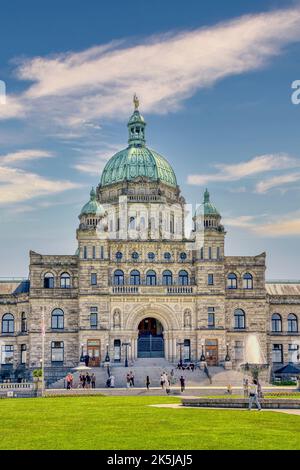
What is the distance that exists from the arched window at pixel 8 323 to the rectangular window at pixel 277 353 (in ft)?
98.0

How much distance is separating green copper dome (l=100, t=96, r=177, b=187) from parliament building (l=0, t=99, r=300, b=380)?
7165 millimetres

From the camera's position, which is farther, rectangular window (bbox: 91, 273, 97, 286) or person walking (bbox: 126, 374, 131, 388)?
rectangular window (bbox: 91, 273, 97, 286)

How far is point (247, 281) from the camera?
92.3 m

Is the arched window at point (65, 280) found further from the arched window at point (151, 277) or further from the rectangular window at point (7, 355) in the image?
the rectangular window at point (7, 355)

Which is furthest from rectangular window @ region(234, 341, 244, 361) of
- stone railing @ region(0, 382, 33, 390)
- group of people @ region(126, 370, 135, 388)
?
stone railing @ region(0, 382, 33, 390)

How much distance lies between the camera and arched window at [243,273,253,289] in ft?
303

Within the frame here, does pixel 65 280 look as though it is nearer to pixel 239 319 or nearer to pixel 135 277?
pixel 135 277

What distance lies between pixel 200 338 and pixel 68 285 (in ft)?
51.3

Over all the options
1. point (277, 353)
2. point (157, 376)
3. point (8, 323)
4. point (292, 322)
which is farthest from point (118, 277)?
point (292, 322)

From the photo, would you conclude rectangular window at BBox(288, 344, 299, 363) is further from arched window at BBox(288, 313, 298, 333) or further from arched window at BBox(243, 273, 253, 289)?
arched window at BBox(243, 273, 253, 289)

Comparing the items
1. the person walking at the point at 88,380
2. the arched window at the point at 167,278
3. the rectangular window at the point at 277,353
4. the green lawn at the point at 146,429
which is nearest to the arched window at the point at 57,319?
the arched window at the point at 167,278

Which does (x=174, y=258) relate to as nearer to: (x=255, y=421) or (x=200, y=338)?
(x=200, y=338)

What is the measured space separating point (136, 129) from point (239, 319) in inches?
1097
